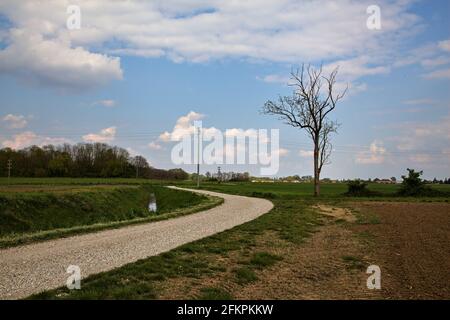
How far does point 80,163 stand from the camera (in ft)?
363

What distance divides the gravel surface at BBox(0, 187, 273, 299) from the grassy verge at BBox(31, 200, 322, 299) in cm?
62

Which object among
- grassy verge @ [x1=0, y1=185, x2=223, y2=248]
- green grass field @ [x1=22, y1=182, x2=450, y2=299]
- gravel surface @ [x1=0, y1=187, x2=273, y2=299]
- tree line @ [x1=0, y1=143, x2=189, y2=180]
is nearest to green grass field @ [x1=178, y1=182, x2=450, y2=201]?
grassy verge @ [x1=0, y1=185, x2=223, y2=248]

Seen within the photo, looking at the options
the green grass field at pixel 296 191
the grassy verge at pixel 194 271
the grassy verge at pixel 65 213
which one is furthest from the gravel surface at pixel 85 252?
the green grass field at pixel 296 191

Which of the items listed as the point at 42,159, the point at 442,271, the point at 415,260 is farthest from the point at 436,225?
the point at 42,159

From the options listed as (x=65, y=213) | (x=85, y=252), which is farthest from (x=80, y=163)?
(x=85, y=252)

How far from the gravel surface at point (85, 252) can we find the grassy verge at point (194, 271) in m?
0.62

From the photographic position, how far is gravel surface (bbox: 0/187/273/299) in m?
7.55

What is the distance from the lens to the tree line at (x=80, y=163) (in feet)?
332

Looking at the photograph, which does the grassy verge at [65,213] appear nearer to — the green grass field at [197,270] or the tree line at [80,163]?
the green grass field at [197,270]

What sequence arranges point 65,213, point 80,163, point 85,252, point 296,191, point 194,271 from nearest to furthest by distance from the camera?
1. point 194,271
2. point 85,252
3. point 65,213
4. point 296,191
5. point 80,163

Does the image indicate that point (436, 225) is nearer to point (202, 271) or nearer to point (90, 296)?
point (202, 271)

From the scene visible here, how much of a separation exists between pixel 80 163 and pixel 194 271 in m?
110

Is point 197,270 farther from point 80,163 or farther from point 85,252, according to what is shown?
point 80,163

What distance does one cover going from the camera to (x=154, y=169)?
129 meters
